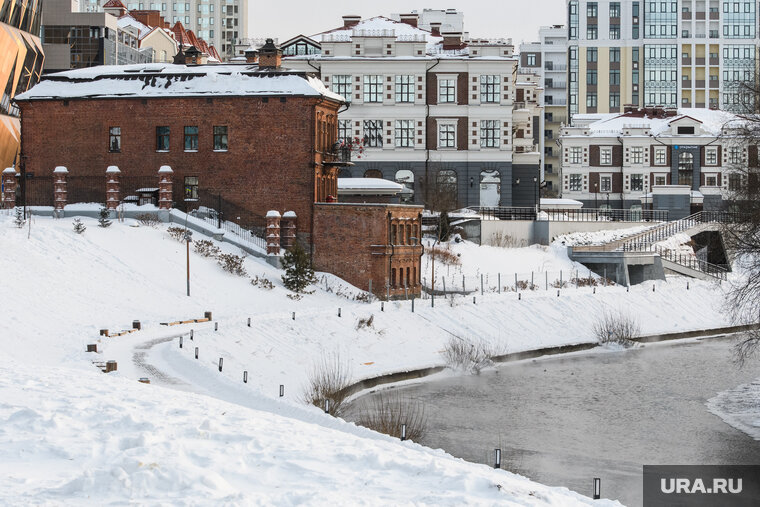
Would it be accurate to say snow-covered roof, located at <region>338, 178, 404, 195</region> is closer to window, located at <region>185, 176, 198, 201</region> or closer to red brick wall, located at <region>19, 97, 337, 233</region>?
red brick wall, located at <region>19, 97, 337, 233</region>

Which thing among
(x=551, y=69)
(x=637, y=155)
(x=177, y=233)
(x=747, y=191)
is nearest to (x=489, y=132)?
(x=637, y=155)

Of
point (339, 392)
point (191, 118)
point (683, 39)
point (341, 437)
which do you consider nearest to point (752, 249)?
point (339, 392)

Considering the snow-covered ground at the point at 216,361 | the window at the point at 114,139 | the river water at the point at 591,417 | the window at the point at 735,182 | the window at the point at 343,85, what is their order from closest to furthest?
the snow-covered ground at the point at 216,361 → the river water at the point at 591,417 → the window at the point at 735,182 → the window at the point at 114,139 → the window at the point at 343,85

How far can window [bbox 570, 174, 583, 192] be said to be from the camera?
102m

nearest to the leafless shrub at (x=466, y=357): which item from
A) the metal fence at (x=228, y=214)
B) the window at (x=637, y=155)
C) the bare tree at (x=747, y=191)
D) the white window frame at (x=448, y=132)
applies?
the bare tree at (x=747, y=191)

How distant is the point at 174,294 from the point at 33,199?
15.3 metres

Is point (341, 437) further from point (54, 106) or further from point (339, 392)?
point (54, 106)

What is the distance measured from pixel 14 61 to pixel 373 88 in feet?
85.5

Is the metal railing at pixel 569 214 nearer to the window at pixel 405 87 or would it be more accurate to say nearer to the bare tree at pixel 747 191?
the window at pixel 405 87

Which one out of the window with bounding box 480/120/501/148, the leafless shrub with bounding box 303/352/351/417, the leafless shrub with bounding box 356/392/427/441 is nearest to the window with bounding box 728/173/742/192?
the leafless shrub with bounding box 356/392/427/441

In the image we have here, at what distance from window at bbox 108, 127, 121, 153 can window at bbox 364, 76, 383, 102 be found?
80.1 ft

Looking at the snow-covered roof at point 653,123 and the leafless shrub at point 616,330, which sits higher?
the snow-covered roof at point 653,123

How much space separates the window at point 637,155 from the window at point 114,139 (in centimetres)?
5526

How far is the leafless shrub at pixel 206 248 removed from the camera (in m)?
50.0
